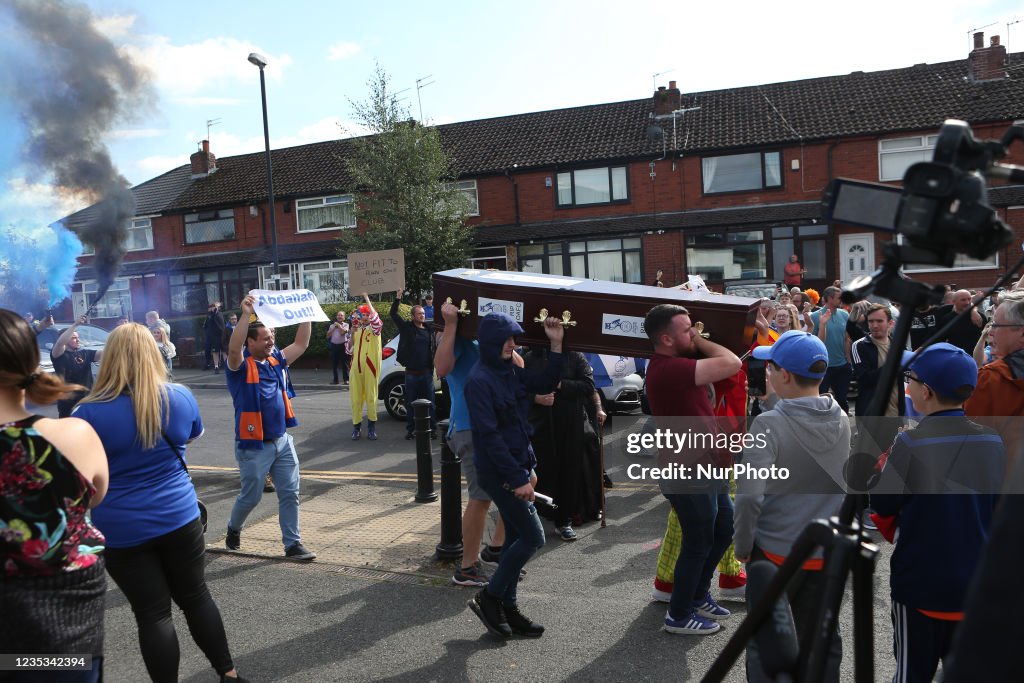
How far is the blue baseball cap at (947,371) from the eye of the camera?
3176 mm

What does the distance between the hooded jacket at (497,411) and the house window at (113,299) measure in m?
35.1

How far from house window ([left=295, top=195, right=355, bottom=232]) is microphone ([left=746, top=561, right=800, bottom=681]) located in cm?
3126

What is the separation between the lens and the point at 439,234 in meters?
27.2

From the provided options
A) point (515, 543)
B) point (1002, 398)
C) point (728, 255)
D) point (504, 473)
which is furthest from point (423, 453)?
point (728, 255)

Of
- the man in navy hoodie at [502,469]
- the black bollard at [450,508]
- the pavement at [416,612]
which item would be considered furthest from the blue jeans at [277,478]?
the man in navy hoodie at [502,469]

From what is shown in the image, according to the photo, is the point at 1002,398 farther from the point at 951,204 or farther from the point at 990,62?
the point at 990,62

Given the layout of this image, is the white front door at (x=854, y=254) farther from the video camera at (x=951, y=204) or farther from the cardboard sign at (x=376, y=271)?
the video camera at (x=951, y=204)

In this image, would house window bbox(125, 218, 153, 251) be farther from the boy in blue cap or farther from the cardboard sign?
the boy in blue cap

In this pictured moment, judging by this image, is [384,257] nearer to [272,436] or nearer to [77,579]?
[272,436]

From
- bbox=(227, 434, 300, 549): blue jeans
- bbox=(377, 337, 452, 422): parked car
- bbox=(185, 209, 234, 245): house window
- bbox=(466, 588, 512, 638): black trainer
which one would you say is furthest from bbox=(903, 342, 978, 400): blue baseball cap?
bbox=(185, 209, 234, 245): house window

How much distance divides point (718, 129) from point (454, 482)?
24.5m

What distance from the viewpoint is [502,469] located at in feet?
15.5

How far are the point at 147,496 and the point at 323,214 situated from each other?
3033 centimetres

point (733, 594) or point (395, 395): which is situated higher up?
point (395, 395)
